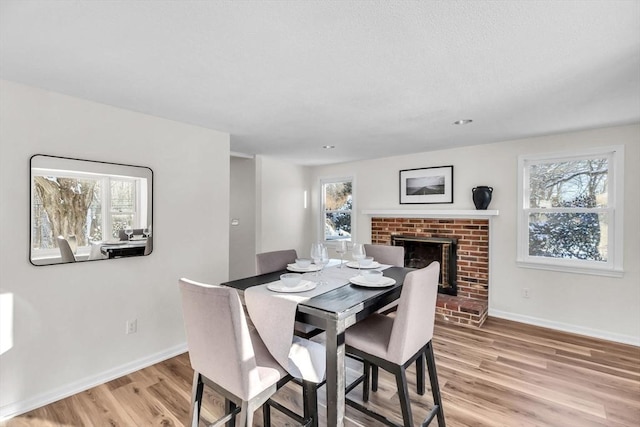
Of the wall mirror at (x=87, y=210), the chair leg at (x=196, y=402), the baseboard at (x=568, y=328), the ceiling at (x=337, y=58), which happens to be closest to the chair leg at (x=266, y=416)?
the chair leg at (x=196, y=402)

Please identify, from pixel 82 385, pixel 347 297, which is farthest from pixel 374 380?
pixel 82 385

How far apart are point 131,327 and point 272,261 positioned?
50.3 inches

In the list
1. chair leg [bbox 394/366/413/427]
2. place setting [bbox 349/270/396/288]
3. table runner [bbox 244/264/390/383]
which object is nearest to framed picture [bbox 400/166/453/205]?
place setting [bbox 349/270/396/288]

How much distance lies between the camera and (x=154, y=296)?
2.74 meters

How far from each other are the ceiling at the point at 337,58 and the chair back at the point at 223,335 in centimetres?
120

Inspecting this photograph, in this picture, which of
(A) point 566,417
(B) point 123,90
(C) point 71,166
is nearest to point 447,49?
(B) point 123,90

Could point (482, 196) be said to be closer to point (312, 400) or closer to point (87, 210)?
point (312, 400)

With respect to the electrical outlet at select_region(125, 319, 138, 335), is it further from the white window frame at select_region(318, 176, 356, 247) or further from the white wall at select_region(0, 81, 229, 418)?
the white window frame at select_region(318, 176, 356, 247)

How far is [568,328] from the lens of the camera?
3.38 meters

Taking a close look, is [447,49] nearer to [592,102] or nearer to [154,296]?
[592,102]

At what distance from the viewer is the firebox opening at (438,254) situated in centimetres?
407

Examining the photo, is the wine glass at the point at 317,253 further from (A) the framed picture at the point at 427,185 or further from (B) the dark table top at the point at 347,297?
(A) the framed picture at the point at 427,185

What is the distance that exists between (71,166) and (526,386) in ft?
12.3

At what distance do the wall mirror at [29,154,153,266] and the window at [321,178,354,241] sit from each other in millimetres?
3240
